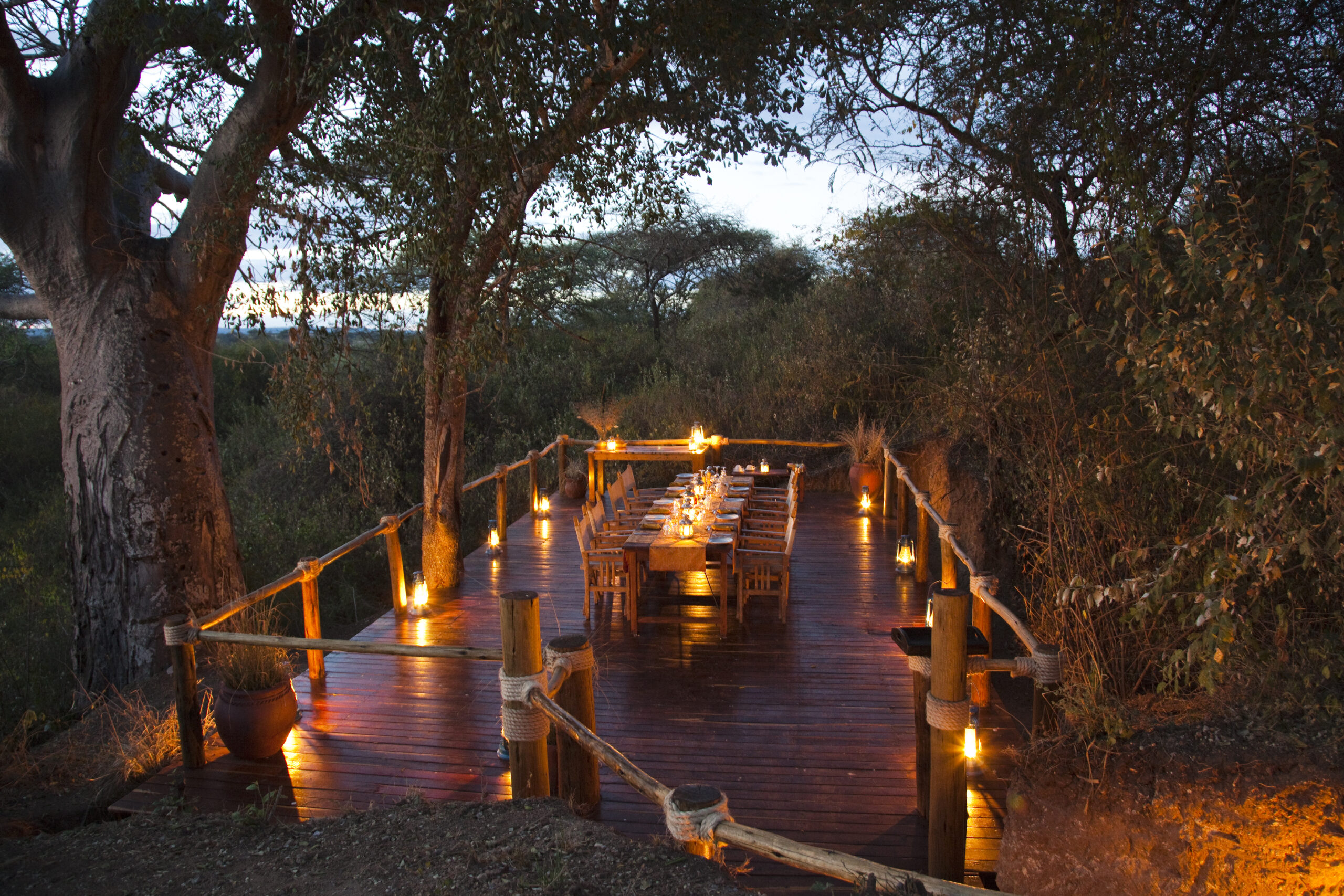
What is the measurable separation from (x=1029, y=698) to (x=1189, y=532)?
375cm

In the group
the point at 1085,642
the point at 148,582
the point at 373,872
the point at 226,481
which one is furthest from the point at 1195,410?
the point at 226,481

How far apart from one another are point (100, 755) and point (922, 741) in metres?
4.26

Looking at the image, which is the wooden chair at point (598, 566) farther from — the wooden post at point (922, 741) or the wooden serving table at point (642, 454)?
the wooden serving table at point (642, 454)

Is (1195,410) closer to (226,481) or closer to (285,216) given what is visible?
(285,216)

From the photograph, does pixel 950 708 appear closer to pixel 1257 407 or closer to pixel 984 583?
pixel 984 583

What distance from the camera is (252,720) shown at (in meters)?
4.18

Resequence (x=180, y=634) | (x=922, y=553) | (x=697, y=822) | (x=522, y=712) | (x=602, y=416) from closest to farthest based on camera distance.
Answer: (x=697, y=822)
(x=522, y=712)
(x=180, y=634)
(x=922, y=553)
(x=602, y=416)

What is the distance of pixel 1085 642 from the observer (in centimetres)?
388

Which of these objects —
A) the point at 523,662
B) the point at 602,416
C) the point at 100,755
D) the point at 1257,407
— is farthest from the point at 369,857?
the point at 602,416

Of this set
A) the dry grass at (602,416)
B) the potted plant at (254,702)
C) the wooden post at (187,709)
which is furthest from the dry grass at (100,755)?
the dry grass at (602,416)

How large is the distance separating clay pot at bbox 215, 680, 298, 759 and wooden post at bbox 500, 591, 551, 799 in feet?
5.02

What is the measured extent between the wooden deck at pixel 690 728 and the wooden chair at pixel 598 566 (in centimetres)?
22

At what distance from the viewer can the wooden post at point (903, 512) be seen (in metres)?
9.20

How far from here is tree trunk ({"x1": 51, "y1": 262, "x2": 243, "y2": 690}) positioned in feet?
20.3
